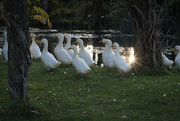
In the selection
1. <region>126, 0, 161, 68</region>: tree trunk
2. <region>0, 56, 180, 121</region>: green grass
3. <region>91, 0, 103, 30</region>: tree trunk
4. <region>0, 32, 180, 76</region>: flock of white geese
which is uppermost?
<region>91, 0, 103, 30</region>: tree trunk

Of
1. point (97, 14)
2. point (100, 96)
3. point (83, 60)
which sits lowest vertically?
point (100, 96)

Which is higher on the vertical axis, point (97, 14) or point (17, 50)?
point (97, 14)

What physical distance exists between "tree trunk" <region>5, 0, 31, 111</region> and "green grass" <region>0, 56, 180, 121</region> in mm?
413

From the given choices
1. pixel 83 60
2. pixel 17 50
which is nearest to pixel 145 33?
pixel 83 60

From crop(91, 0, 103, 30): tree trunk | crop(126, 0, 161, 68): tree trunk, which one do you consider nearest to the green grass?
crop(126, 0, 161, 68): tree trunk

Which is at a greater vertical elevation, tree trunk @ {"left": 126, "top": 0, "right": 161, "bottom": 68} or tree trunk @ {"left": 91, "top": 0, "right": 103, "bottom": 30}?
tree trunk @ {"left": 91, "top": 0, "right": 103, "bottom": 30}

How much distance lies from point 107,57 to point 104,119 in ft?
17.1

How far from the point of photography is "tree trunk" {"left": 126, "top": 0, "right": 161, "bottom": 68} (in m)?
9.56

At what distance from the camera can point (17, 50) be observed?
5758mm

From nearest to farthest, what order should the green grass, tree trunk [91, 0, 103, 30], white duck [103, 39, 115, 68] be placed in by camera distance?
the green grass
white duck [103, 39, 115, 68]
tree trunk [91, 0, 103, 30]

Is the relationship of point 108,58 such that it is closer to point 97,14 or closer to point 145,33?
point 145,33

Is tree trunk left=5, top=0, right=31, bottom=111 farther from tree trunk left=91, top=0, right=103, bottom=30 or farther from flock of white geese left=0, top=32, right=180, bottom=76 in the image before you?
tree trunk left=91, top=0, right=103, bottom=30

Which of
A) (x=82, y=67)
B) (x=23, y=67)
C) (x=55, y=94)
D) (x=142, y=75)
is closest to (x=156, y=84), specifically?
(x=142, y=75)

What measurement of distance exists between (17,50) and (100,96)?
8.71ft
